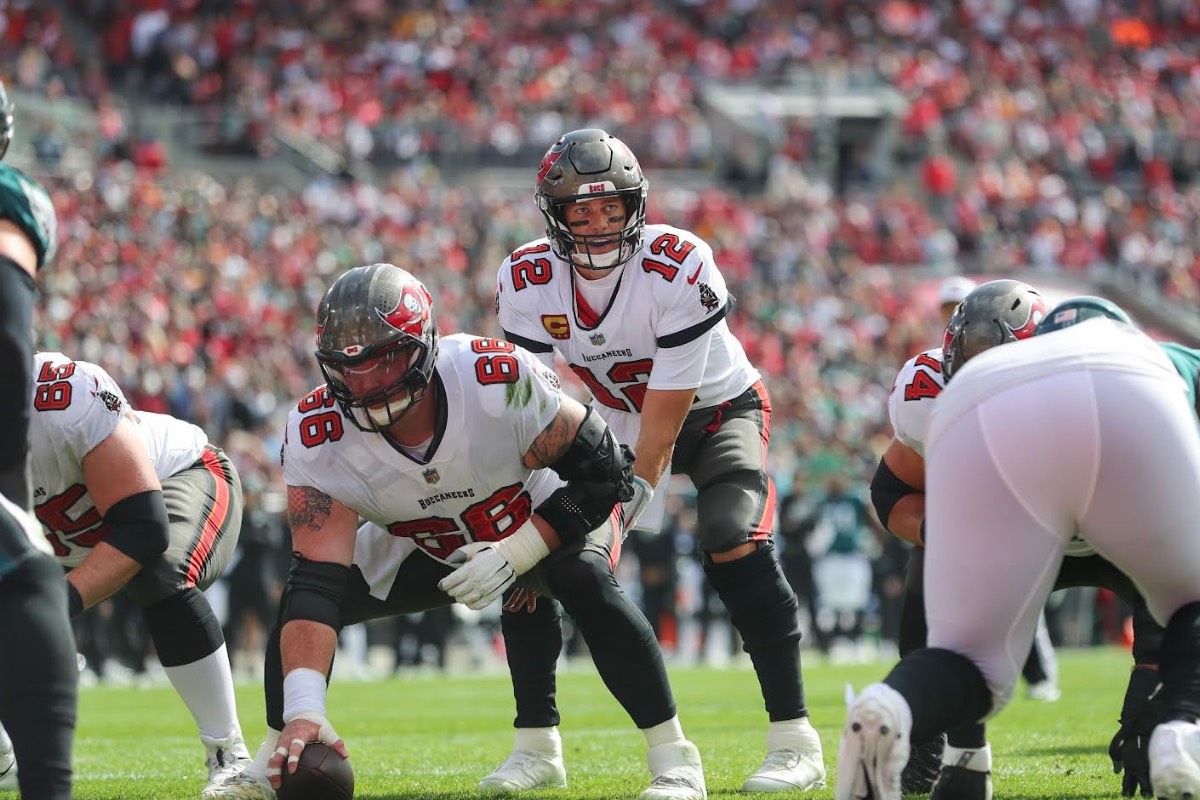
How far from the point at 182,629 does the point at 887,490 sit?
2212 mm

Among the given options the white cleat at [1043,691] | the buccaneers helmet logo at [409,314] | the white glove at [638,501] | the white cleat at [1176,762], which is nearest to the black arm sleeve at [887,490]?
the white glove at [638,501]

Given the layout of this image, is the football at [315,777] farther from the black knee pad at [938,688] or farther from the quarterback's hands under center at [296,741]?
the black knee pad at [938,688]

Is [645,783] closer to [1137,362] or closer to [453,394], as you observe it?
[453,394]

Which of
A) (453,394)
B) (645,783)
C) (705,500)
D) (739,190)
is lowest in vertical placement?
(645,783)

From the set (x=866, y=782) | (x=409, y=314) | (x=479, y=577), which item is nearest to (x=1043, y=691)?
(x=479, y=577)

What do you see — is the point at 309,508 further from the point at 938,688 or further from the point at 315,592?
the point at 938,688

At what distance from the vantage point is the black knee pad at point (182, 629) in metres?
5.50

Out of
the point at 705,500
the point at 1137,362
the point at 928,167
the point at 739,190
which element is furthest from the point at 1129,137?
the point at 1137,362

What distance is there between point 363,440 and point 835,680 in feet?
24.4

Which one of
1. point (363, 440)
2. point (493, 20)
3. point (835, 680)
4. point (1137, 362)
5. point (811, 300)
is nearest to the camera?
point (1137, 362)

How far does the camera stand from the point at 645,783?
562 centimetres

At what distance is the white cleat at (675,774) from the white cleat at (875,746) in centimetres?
118

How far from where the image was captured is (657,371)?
18.9 feet

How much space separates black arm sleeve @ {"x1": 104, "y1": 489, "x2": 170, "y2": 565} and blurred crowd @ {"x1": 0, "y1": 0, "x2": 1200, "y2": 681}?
8.81 m
